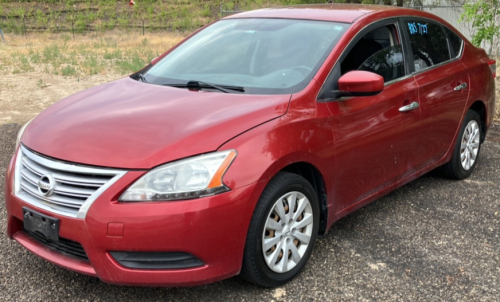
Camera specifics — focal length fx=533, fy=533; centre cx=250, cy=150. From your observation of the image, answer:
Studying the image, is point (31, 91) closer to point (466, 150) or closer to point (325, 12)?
point (325, 12)

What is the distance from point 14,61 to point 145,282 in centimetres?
1354

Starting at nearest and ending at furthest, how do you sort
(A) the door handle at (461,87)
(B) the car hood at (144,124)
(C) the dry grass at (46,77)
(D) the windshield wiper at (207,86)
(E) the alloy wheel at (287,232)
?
(B) the car hood at (144,124)
(E) the alloy wheel at (287,232)
(D) the windshield wiper at (207,86)
(A) the door handle at (461,87)
(C) the dry grass at (46,77)

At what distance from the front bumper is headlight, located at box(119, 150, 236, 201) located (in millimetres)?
34

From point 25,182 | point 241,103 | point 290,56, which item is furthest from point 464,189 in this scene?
point 25,182

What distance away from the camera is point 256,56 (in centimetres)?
383

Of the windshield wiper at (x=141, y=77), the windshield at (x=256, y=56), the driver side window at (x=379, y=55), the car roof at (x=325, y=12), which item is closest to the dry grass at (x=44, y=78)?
the windshield wiper at (x=141, y=77)

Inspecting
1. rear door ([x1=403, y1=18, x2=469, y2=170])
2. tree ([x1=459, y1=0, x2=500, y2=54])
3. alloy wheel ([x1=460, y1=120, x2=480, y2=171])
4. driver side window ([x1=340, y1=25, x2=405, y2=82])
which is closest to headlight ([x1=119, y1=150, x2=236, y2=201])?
driver side window ([x1=340, y1=25, x2=405, y2=82])

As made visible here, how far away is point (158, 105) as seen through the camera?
3.27 meters

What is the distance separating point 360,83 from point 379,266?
3.98 feet

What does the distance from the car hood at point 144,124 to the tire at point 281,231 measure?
416 mm

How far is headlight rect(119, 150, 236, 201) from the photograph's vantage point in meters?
2.67

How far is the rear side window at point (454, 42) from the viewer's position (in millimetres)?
4980

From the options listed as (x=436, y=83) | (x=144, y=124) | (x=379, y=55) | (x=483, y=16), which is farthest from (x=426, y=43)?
(x=483, y=16)

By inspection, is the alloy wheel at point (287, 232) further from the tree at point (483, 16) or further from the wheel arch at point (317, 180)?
the tree at point (483, 16)
